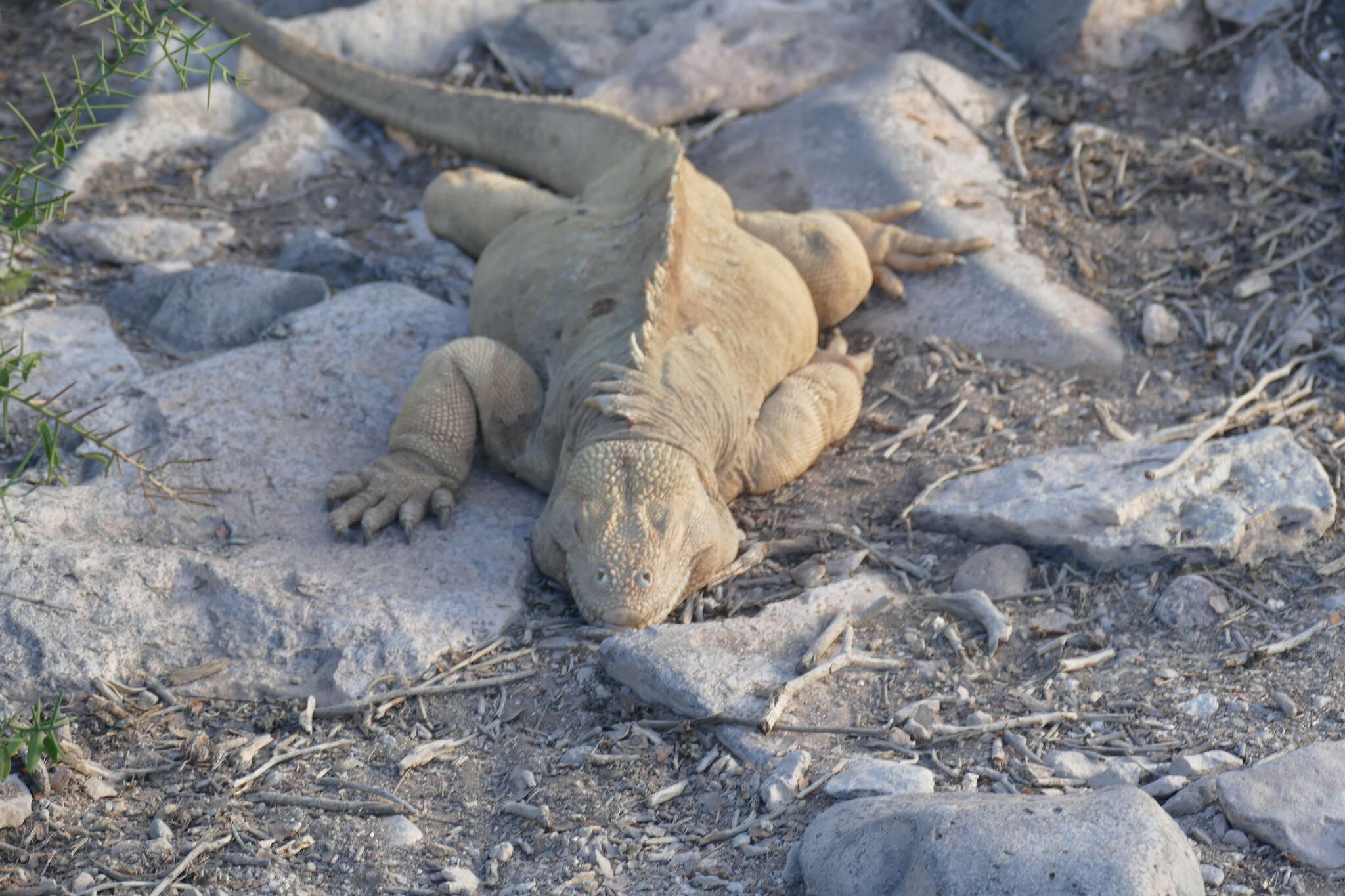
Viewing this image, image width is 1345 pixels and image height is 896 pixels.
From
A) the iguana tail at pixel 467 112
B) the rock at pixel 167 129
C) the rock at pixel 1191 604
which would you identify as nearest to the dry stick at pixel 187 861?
the rock at pixel 1191 604

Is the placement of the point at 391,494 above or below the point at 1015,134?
below

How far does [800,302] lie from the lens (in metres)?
6.45

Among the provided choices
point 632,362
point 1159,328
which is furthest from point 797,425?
point 1159,328

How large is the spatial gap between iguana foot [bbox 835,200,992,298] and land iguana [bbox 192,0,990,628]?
11mm

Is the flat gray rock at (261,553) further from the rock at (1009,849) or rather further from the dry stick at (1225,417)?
the dry stick at (1225,417)

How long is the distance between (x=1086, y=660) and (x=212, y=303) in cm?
457

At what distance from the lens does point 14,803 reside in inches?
147

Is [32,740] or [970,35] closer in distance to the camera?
[32,740]

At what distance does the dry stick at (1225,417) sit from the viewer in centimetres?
510

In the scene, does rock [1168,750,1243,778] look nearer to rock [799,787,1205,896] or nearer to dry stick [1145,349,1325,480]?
rock [799,787,1205,896]

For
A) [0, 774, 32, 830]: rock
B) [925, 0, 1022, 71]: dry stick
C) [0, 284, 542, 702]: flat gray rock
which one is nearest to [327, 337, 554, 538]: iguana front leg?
[0, 284, 542, 702]: flat gray rock

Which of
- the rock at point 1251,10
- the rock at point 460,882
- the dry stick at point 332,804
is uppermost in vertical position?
the rock at point 1251,10

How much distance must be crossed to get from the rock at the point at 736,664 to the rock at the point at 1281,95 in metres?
4.55

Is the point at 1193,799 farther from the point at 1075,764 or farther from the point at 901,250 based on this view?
the point at 901,250
